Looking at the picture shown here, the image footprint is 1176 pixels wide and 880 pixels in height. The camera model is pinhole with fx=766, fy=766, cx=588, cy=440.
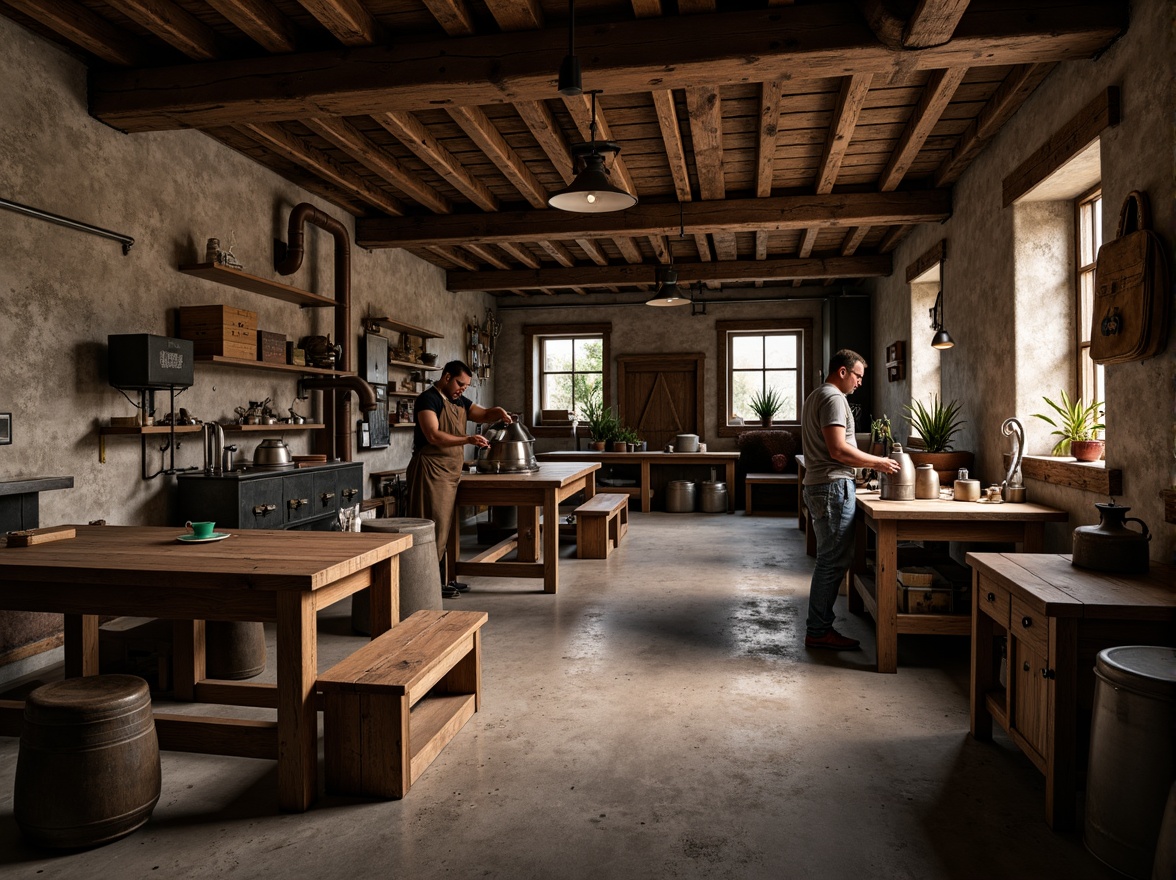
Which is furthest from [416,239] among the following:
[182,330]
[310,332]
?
[182,330]

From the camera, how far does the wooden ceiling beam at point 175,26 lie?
3.74 meters

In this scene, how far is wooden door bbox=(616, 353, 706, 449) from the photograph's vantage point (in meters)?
12.0

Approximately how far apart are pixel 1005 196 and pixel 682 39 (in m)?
2.61

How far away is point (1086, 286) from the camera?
15.4 ft

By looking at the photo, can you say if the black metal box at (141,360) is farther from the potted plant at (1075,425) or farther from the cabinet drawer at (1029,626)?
the potted plant at (1075,425)

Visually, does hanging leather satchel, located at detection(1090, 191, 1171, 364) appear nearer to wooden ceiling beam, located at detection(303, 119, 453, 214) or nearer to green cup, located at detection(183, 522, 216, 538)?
green cup, located at detection(183, 522, 216, 538)

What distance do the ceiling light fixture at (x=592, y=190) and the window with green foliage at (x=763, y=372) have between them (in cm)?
806

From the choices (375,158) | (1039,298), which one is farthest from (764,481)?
(375,158)

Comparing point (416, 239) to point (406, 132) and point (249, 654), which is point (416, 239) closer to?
point (406, 132)

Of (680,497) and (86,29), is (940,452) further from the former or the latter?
(86,29)

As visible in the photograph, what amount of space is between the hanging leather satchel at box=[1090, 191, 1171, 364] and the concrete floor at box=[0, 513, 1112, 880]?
175 centimetres

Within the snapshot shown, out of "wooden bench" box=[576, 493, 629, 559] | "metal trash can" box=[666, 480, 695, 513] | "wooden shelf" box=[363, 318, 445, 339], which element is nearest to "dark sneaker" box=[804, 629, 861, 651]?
"wooden bench" box=[576, 493, 629, 559]

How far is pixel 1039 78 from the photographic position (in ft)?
14.6

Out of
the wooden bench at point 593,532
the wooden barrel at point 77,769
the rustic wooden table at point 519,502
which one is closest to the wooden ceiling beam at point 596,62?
the rustic wooden table at point 519,502
